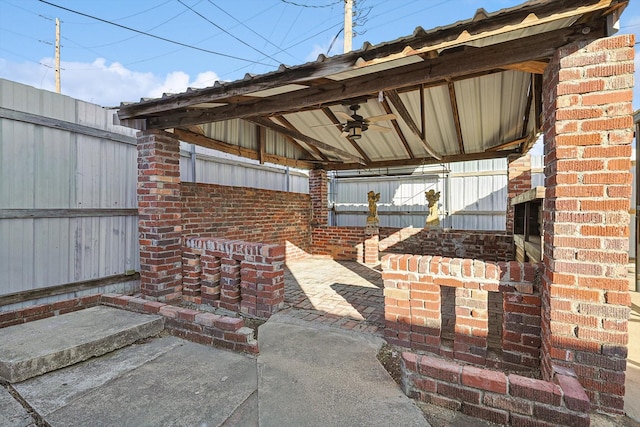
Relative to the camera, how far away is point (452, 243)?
6.16 meters

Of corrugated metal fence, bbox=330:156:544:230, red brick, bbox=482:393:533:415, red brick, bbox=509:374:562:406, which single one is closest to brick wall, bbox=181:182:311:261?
red brick, bbox=482:393:533:415

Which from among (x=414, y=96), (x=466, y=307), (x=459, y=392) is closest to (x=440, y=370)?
(x=459, y=392)

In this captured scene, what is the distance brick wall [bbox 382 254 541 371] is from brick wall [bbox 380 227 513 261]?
353cm

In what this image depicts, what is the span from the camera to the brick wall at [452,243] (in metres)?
5.79

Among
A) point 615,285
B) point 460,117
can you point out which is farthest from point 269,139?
point 615,285

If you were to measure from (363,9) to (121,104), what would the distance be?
9.30 metres

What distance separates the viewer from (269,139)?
6.37 meters

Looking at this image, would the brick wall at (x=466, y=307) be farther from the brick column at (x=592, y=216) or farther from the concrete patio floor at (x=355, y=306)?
the concrete patio floor at (x=355, y=306)

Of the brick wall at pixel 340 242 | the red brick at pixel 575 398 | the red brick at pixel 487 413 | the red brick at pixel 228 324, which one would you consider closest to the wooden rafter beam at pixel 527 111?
the red brick at pixel 575 398

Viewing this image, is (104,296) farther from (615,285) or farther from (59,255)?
(615,285)

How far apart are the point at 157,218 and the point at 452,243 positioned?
17.4ft

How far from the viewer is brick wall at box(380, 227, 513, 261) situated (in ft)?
19.0

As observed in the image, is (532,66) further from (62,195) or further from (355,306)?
(62,195)

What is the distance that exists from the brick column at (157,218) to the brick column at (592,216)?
13.4ft
